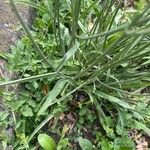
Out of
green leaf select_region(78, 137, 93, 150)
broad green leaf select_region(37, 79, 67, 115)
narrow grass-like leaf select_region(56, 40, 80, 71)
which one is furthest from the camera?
green leaf select_region(78, 137, 93, 150)

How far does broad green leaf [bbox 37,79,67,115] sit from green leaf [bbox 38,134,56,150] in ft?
0.44

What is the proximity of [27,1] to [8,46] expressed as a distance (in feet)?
0.86

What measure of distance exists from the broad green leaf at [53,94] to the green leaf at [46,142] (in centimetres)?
13

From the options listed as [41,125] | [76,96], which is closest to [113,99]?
[76,96]

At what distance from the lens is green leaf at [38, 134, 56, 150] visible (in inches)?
82.2

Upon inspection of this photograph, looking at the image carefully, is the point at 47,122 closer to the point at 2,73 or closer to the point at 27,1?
the point at 2,73

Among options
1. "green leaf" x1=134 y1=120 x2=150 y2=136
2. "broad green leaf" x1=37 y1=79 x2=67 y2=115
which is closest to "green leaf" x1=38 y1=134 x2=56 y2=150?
"broad green leaf" x1=37 y1=79 x2=67 y2=115

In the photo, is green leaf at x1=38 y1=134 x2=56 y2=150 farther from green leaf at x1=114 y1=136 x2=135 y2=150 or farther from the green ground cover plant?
green leaf at x1=114 y1=136 x2=135 y2=150

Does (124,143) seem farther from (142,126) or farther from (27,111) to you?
(27,111)

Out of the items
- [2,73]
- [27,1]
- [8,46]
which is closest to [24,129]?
[2,73]

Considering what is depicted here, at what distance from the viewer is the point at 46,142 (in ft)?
6.91

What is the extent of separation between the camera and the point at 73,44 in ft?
6.48

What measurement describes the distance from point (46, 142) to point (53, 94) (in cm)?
24

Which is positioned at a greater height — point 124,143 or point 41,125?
point 41,125
